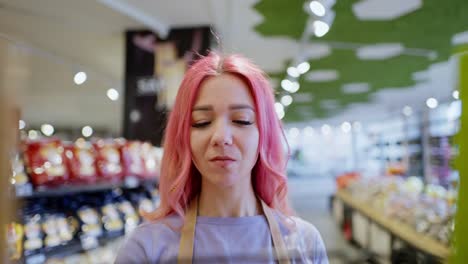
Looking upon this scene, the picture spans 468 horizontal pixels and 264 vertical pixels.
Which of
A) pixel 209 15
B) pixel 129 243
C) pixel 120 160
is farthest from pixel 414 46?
pixel 129 243

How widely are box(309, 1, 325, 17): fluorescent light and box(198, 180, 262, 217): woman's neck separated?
1015 mm

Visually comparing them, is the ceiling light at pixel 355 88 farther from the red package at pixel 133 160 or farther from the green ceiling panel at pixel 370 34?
the red package at pixel 133 160

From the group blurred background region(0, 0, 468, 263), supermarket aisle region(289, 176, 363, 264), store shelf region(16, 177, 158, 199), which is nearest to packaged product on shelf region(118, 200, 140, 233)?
blurred background region(0, 0, 468, 263)

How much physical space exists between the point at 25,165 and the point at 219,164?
1.27 m

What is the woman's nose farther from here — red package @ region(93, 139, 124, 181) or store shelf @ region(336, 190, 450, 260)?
red package @ region(93, 139, 124, 181)

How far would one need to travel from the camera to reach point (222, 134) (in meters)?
0.59

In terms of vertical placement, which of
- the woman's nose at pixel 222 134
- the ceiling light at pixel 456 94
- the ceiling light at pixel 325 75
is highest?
the ceiling light at pixel 325 75

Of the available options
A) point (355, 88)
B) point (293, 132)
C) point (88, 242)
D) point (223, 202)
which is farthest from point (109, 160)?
point (355, 88)

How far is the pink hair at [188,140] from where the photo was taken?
0.66m

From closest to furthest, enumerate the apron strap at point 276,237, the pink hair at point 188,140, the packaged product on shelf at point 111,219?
the apron strap at point 276,237
the pink hair at point 188,140
the packaged product on shelf at point 111,219

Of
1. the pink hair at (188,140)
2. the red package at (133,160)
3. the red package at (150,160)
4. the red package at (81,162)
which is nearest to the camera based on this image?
the pink hair at (188,140)

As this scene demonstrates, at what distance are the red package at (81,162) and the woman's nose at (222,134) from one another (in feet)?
4.77

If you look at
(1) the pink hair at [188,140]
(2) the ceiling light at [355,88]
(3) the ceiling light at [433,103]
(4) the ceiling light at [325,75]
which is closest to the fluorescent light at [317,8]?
(3) the ceiling light at [433,103]

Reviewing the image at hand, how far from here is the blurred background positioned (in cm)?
60
